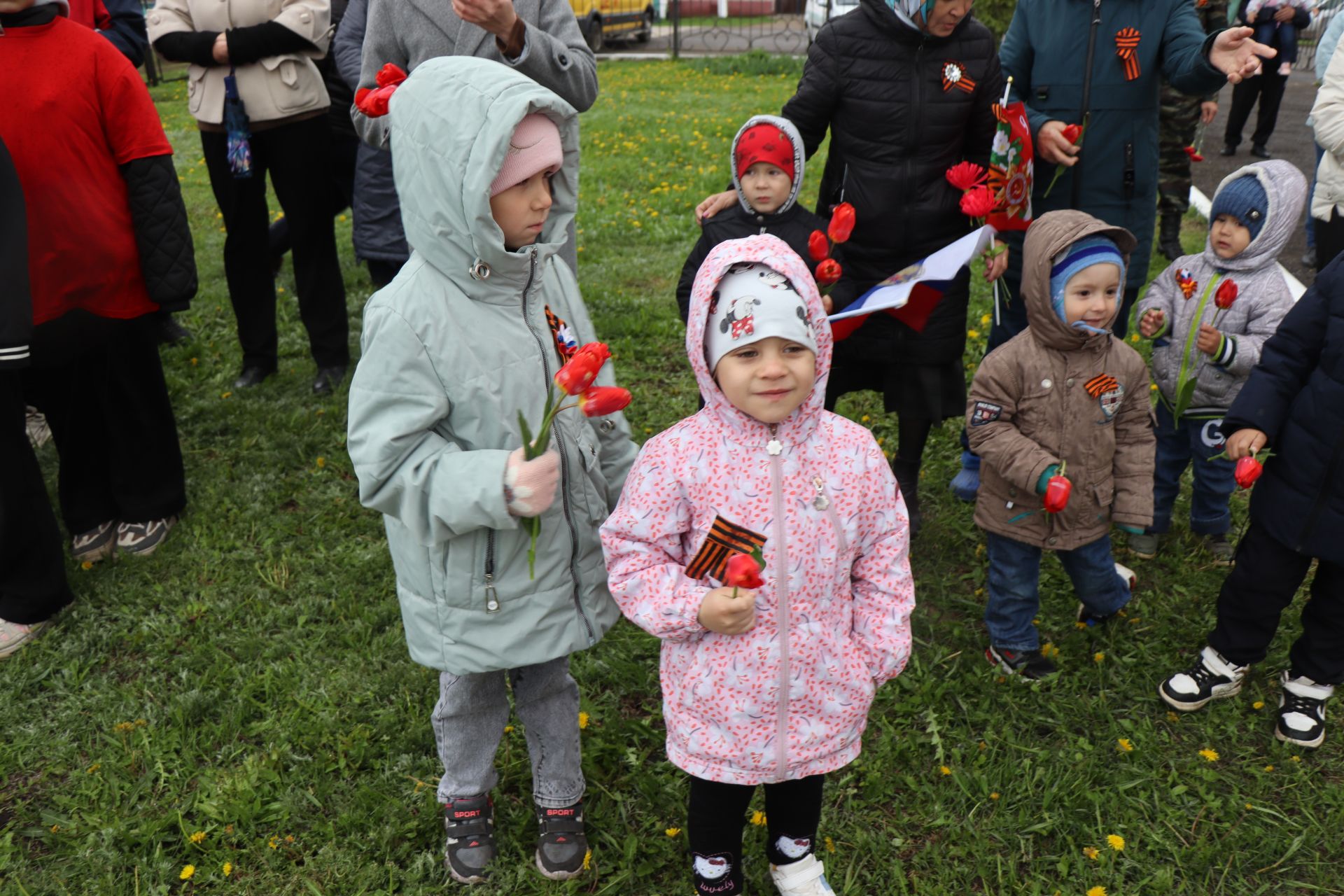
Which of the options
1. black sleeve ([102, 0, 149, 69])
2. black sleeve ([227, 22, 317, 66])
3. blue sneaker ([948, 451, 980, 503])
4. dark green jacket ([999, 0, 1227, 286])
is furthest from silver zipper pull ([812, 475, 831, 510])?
black sleeve ([102, 0, 149, 69])

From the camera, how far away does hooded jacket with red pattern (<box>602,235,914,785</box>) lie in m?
2.06

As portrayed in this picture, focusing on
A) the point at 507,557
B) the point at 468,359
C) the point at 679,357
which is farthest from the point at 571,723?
the point at 679,357

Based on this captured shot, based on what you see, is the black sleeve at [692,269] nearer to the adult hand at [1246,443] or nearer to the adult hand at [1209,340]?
the adult hand at [1209,340]

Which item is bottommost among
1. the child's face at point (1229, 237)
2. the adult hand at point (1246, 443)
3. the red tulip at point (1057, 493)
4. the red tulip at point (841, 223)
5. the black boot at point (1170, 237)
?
the black boot at point (1170, 237)

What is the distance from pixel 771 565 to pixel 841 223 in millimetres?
1485

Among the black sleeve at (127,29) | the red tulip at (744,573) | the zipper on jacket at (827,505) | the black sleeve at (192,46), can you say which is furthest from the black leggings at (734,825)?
the black sleeve at (127,29)

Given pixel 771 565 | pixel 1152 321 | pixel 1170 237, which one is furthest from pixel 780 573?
pixel 1170 237

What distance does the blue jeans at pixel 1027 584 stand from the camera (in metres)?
3.16

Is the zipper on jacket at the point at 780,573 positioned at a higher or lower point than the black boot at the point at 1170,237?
higher

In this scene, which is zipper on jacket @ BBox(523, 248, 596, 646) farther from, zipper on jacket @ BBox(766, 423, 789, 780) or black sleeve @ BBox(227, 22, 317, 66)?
black sleeve @ BBox(227, 22, 317, 66)

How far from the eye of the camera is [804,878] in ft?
8.02

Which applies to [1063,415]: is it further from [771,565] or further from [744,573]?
[744,573]

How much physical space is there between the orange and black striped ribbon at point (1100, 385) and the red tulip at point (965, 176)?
2.66 feet

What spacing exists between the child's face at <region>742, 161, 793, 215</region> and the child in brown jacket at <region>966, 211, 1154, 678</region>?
793 millimetres
